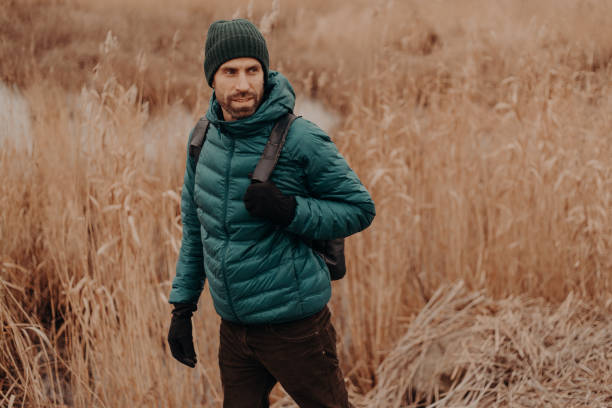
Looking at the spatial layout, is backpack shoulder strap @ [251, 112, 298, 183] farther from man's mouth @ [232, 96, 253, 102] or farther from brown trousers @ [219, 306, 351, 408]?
brown trousers @ [219, 306, 351, 408]

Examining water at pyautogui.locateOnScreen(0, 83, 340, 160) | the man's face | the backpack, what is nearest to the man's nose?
the man's face

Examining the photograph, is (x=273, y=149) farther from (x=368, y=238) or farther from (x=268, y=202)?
(x=368, y=238)

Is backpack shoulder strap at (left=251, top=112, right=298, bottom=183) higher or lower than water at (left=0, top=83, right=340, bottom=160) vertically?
higher

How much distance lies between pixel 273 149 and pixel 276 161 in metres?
0.03

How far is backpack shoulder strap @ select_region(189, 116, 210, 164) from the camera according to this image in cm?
136

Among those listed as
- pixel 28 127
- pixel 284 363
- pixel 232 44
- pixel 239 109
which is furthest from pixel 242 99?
pixel 28 127

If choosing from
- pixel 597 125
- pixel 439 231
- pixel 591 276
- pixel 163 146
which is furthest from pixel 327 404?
pixel 597 125

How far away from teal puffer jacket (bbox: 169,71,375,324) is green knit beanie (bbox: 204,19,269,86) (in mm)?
89

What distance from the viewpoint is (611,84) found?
294cm

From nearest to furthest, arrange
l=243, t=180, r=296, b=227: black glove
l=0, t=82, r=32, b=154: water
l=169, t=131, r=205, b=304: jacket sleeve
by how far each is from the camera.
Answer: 1. l=243, t=180, r=296, b=227: black glove
2. l=169, t=131, r=205, b=304: jacket sleeve
3. l=0, t=82, r=32, b=154: water

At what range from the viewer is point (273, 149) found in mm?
1205

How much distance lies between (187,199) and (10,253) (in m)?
1.39

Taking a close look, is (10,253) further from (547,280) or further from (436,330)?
(547,280)

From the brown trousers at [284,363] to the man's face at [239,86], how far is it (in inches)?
22.0
